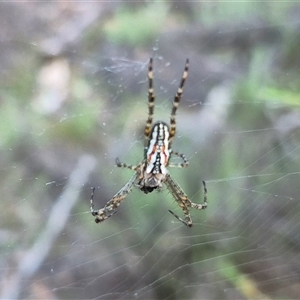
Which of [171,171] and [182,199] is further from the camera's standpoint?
[171,171]

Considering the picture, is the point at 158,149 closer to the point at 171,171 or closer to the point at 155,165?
the point at 155,165

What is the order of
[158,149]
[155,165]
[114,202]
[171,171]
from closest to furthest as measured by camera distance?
[158,149] < [155,165] < [114,202] < [171,171]

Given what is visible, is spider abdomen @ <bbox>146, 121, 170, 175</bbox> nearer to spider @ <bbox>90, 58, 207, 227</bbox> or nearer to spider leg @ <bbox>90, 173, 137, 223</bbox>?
spider @ <bbox>90, 58, 207, 227</bbox>

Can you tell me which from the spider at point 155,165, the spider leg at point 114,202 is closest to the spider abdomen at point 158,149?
the spider at point 155,165

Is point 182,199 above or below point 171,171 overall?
below

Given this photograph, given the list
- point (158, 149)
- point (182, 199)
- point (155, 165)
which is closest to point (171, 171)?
point (182, 199)

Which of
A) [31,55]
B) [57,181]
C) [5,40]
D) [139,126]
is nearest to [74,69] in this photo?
[31,55]
